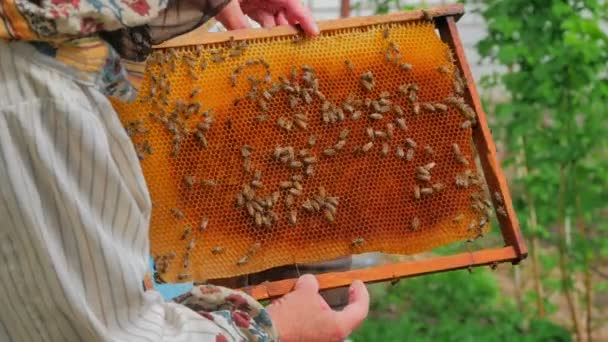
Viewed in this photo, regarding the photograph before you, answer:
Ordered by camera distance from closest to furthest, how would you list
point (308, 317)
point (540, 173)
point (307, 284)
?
point (308, 317)
point (307, 284)
point (540, 173)

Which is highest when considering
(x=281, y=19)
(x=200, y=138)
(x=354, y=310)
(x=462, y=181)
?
(x=281, y=19)

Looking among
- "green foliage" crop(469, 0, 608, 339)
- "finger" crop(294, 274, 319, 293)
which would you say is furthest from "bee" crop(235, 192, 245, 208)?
"green foliage" crop(469, 0, 608, 339)

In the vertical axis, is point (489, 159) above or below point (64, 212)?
below

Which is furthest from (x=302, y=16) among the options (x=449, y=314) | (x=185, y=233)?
(x=449, y=314)

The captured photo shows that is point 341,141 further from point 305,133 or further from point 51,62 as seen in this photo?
point 51,62

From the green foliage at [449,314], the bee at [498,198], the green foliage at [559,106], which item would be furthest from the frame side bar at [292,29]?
the green foliage at [449,314]

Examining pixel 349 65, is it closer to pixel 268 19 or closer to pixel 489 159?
pixel 268 19
